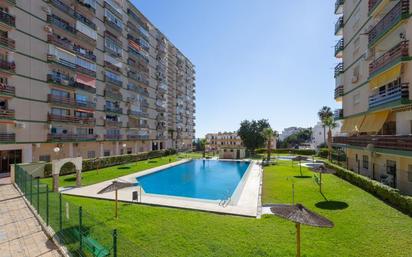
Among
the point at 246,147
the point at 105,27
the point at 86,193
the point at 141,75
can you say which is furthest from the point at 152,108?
the point at 86,193

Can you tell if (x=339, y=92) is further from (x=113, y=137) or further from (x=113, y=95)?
(x=113, y=137)

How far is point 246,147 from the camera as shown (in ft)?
202

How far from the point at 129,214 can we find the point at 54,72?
27977 millimetres

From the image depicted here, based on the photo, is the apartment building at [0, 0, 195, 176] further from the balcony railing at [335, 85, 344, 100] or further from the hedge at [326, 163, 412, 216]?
the balcony railing at [335, 85, 344, 100]

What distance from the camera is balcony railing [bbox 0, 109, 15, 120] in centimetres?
2498

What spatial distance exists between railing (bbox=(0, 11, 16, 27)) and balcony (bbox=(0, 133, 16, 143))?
487 inches

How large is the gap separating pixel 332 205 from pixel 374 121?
11.5 meters

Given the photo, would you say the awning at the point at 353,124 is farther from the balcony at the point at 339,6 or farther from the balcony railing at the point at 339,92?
the balcony at the point at 339,6

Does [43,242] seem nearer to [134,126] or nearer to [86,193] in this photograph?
[86,193]

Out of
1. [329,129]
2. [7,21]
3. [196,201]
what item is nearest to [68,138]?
[7,21]

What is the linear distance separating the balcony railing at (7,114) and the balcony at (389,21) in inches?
1473

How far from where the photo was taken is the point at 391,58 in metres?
17.4

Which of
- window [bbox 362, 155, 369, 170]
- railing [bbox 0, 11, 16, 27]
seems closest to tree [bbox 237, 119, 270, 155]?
window [bbox 362, 155, 369, 170]

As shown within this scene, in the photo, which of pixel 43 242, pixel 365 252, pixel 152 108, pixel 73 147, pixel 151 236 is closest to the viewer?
pixel 365 252
